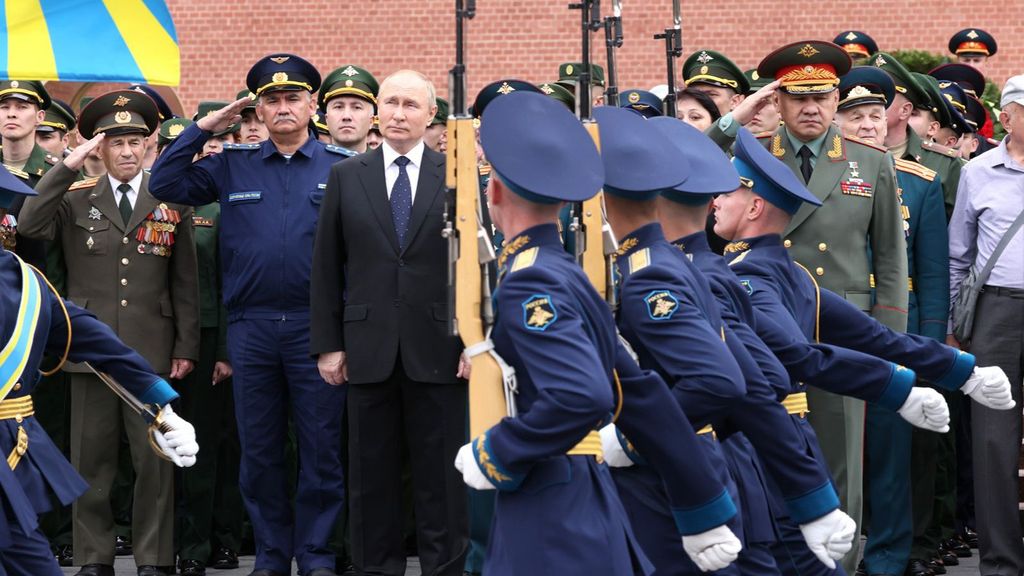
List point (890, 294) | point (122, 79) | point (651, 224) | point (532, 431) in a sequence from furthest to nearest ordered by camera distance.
Answer: point (890, 294), point (122, 79), point (651, 224), point (532, 431)

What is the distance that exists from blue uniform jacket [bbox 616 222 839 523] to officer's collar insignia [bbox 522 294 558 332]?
0.67 m

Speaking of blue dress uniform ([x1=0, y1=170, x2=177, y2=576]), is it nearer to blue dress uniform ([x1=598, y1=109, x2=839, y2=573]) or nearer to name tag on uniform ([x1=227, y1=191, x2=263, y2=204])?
blue dress uniform ([x1=598, y1=109, x2=839, y2=573])

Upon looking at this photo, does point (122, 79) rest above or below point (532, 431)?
above

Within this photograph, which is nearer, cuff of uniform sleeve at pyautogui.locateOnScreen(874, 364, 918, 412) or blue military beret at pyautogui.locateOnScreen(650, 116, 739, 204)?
blue military beret at pyautogui.locateOnScreen(650, 116, 739, 204)

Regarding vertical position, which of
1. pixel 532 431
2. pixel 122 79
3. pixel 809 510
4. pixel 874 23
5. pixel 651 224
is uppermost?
pixel 874 23

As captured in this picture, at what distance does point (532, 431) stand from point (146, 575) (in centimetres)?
462

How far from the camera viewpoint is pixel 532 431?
4.11 metres

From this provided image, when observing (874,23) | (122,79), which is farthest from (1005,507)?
(874,23)

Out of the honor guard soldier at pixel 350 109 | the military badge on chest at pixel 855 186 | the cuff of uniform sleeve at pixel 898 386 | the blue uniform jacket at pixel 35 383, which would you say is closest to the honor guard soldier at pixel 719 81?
the military badge on chest at pixel 855 186

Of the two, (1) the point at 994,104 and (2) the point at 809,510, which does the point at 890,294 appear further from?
(1) the point at 994,104

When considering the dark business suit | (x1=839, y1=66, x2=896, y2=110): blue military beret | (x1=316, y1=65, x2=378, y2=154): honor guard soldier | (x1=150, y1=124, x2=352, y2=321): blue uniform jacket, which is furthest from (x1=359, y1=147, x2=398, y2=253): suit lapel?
(x1=839, y1=66, x2=896, y2=110): blue military beret

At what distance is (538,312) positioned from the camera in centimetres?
419

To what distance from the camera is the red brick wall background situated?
17906 millimetres

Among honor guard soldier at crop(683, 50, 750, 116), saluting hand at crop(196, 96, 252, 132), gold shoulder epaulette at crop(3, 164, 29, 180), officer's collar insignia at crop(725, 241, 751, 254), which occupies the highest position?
honor guard soldier at crop(683, 50, 750, 116)
